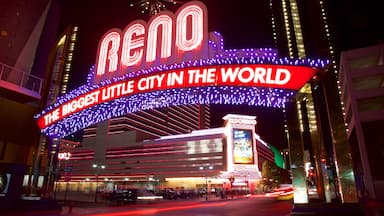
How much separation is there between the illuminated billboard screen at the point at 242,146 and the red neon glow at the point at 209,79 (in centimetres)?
8795

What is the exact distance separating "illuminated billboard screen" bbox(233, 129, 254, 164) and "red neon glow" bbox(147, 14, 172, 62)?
87.1 m

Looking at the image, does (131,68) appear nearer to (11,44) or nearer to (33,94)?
(33,94)

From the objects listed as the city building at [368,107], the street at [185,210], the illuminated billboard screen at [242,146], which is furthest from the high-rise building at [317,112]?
the illuminated billboard screen at [242,146]

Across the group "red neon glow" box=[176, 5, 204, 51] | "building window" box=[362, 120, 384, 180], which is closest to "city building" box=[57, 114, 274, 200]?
"building window" box=[362, 120, 384, 180]

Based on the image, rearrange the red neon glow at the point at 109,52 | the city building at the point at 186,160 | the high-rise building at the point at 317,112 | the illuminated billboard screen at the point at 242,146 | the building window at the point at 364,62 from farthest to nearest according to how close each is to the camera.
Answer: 1. the illuminated billboard screen at the point at 242,146
2. the city building at the point at 186,160
3. the building window at the point at 364,62
4. the red neon glow at the point at 109,52
5. the high-rise building at the point at 317,112

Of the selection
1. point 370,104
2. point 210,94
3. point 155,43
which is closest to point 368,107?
point 370,104

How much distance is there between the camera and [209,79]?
1070 centimetres

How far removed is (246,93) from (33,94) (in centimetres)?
1213

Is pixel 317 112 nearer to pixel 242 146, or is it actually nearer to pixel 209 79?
pixel 209 79

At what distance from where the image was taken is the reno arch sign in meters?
10.1

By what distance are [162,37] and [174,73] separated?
2.99 metres

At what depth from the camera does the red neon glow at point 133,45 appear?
13742mm

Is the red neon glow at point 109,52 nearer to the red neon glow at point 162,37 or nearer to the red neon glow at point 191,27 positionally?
the red neon glow at point 162,37

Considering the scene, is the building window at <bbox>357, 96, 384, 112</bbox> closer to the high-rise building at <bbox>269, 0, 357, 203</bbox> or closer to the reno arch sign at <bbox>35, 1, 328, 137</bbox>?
the high-rise building at <bbox>269, 0, 357, 203</bbox>
